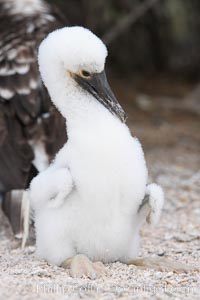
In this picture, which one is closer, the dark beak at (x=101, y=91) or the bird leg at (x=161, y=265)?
the bird leg at (x=161, y=265)

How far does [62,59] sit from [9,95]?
125 cm

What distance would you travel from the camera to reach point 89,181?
12.0 feet

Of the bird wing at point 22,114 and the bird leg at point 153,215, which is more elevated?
the bird wing at point 22,114

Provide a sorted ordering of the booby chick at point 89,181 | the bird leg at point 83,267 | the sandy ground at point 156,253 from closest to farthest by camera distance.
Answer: the sandy ground at point 156,253 → the bird leg at point 83,267 → the booby chick at point 89,181

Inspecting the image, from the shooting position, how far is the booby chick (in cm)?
366

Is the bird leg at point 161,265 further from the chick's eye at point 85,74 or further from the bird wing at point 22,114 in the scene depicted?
the bird wing at point 22,114

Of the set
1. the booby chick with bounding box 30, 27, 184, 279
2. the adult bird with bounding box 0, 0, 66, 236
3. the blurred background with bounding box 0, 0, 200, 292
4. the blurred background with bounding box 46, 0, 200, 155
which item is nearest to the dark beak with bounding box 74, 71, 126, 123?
the booby chick with bounding box 30, 27, 184, 279

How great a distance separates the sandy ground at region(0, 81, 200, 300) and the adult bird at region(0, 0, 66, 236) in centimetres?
35

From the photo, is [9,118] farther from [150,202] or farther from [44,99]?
[150,202]

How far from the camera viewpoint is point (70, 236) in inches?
148

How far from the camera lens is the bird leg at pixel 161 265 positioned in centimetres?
378

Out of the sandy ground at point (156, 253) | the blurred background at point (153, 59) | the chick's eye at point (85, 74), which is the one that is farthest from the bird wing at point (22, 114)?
the blurred background at point (153, 59)

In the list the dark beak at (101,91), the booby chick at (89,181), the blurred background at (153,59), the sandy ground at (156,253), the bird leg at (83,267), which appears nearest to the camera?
the sandy ground at (156,253)

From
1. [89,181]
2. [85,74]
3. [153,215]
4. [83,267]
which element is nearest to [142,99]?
[85,74]
